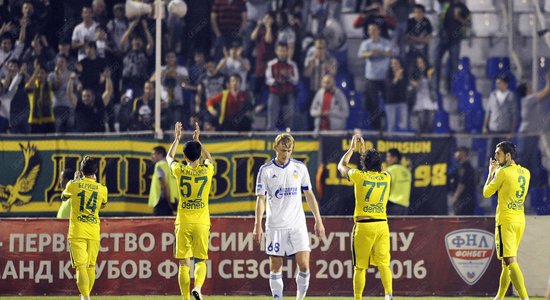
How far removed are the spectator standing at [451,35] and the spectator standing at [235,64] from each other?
4.09m

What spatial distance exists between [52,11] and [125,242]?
9.63 metres

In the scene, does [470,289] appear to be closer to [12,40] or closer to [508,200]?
[508,200]

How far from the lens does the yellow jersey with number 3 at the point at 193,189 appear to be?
1518 cm

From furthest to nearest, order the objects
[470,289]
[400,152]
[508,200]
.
Result: 1. [400,152]
2. [470,289]
3. [508,200]

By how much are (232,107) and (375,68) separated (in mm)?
3150

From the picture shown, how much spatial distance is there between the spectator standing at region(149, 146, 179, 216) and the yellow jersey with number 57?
7.21 m

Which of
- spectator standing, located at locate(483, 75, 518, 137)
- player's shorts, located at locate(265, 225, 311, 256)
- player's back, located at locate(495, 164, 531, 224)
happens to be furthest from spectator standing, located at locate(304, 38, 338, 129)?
player's shorts, located at locate(265, 225, 311, 256)

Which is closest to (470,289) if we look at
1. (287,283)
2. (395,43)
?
(287,283)

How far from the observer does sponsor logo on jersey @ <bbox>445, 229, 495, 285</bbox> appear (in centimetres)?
1816

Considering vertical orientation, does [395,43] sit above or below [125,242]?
above

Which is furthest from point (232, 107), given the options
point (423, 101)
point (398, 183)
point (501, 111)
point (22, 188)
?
point (501, 111)

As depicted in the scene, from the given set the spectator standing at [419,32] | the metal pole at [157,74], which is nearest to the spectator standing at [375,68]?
the spectator standing at [419,32]

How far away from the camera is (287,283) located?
18328 millimetres

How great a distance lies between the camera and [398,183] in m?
21.3
